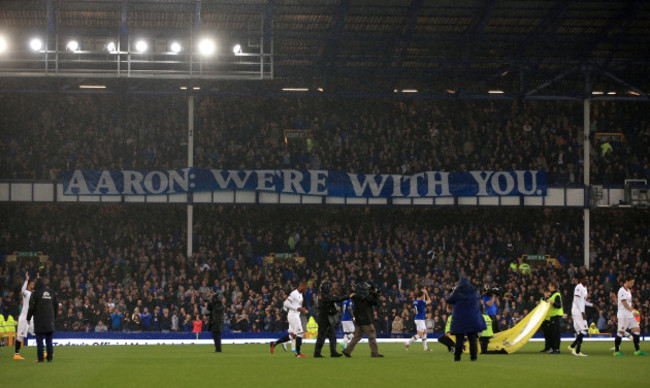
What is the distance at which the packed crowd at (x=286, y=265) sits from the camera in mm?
38469

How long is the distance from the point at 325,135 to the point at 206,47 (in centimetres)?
1144

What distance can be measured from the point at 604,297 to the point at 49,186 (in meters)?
26.1

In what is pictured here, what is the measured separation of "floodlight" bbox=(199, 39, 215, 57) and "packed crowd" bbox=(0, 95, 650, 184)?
9064 millimetres

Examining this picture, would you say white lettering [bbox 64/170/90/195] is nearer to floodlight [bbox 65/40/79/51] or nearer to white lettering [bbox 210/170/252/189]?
white lettering [bbox 210/170/252/189]

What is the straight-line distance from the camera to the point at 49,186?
43562mm

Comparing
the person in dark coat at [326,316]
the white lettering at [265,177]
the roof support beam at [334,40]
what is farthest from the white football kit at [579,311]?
the white lettering at [265,177]

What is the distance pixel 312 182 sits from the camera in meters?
44.8

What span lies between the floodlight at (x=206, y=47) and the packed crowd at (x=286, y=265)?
9.97m

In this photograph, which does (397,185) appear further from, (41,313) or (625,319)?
(41,313)

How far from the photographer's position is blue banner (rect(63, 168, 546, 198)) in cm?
4362

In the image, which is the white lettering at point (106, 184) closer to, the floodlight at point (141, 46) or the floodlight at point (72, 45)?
the floodlight at point (72, 45)

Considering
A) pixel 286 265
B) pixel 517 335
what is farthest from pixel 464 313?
pixel 286 265

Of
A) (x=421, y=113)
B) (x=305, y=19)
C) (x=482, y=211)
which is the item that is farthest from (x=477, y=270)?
(x=305, y=19)

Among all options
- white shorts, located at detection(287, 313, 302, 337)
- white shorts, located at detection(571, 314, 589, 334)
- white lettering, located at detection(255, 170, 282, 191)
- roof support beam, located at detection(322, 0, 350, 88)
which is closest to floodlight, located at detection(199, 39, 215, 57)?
roof support beam, located at detection(322, 0, 350, 88)
